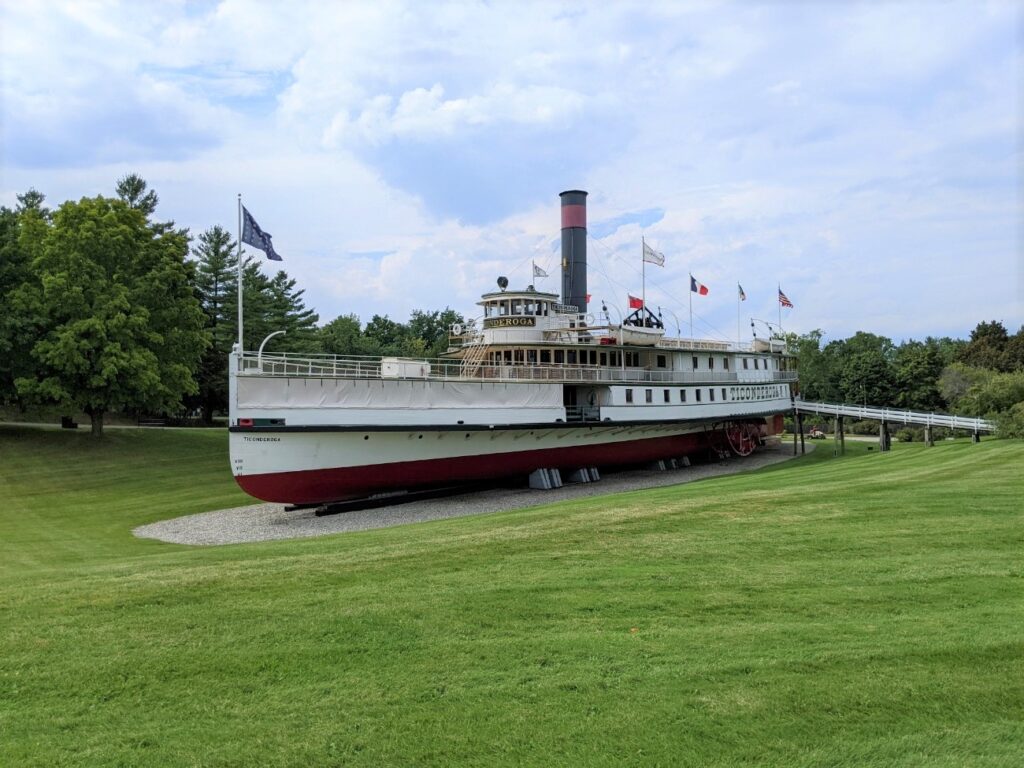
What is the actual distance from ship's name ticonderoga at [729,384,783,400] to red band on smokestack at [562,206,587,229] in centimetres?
1162

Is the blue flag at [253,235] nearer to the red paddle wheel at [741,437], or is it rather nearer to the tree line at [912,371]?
the red paddle wheel at [741,437]

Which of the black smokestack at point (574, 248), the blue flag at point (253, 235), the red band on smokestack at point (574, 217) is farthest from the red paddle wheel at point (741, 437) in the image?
the blue flag at point (253, 235)

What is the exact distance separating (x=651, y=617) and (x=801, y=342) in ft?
265

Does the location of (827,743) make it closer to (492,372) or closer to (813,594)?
(813,594)

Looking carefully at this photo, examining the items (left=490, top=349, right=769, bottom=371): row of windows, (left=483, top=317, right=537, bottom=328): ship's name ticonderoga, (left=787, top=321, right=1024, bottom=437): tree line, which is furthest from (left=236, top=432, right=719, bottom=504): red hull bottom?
(left=787, top=321, right=1024, bottom=437): tree line

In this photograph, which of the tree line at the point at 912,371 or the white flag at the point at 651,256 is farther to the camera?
the tree line at the point at 912,371

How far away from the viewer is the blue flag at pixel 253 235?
20125mm

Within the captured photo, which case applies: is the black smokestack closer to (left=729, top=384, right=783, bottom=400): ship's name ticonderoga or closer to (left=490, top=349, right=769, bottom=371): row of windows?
(left=490, top=349, right=769, bottom=371): row of windows

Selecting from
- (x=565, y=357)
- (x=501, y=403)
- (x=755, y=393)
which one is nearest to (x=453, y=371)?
(x=501, y=403)

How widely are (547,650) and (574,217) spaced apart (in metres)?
30.1

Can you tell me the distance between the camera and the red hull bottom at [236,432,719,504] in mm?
20469

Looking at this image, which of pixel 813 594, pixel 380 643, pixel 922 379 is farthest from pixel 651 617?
pixel 922 379

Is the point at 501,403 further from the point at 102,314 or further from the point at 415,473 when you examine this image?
the point at 102,314

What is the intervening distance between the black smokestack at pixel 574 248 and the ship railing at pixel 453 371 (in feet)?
19.9
